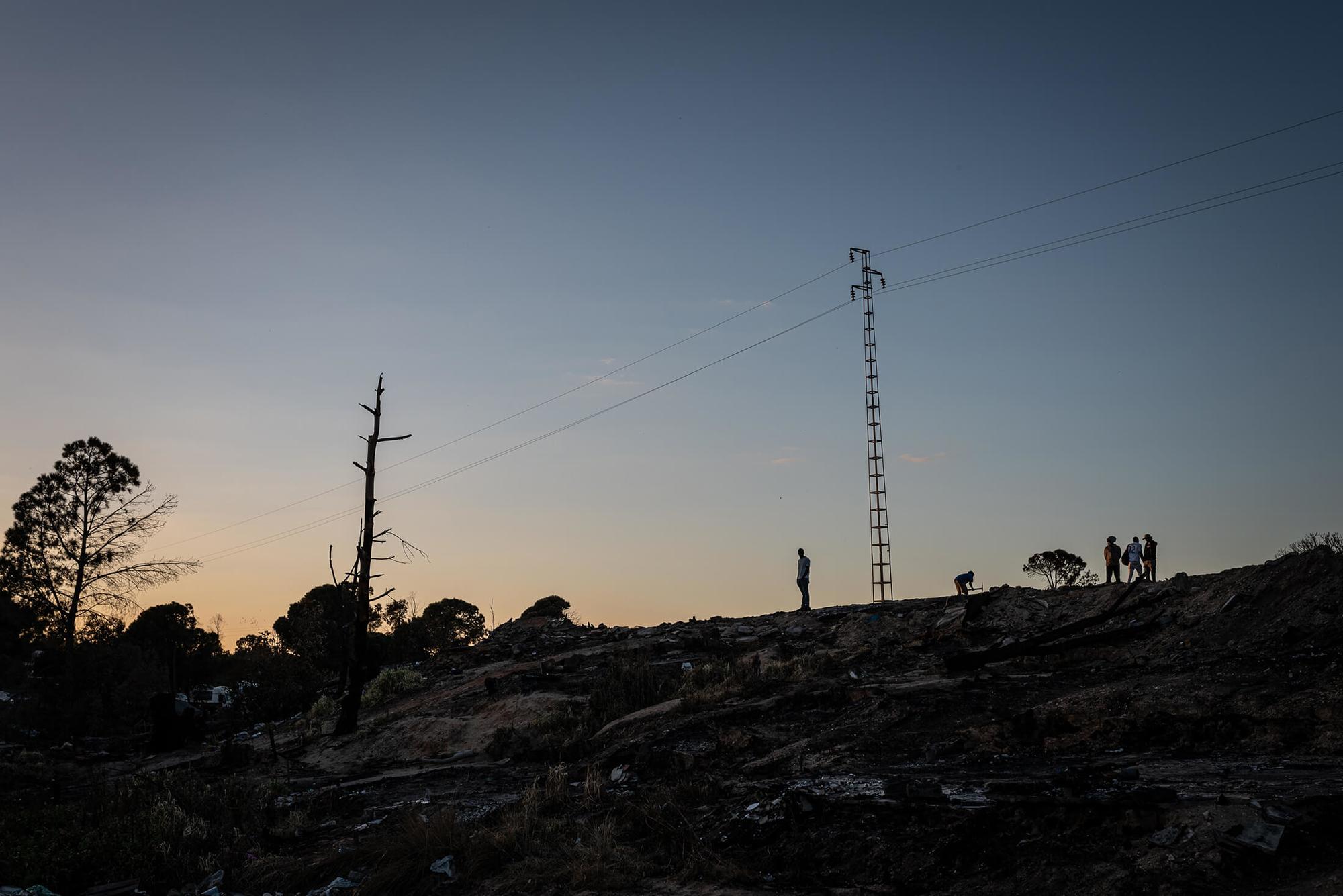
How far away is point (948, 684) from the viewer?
15000 millimetres

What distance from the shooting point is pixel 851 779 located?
11211mm

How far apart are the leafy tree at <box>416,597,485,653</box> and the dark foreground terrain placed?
2358cm

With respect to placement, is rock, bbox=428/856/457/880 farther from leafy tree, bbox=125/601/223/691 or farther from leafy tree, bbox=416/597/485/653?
leafy tree, bbox=125/601/223/691

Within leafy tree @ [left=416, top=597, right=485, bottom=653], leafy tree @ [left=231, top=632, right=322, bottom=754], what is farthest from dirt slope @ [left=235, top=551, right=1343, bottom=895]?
leafy tree @ [left=416, top=597, right=485, bottom=653]

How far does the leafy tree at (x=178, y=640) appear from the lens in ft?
176

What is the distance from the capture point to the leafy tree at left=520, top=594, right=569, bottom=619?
41.5 m

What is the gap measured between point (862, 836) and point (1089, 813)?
228 centimetres

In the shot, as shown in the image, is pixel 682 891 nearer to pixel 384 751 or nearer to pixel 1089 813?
pixel 1089 813

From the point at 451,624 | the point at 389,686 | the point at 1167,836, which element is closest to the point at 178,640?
the point at 451,624

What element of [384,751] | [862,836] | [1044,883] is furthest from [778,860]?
[384,751]

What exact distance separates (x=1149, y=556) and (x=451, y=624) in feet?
117

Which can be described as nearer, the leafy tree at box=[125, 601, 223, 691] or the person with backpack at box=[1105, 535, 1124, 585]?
the person with backpack at box=[1105, 535, 1124, 585]

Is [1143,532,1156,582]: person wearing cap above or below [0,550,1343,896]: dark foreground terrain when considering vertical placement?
above

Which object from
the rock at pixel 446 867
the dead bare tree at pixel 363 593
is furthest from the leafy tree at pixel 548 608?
the rock at pixel 446 867
